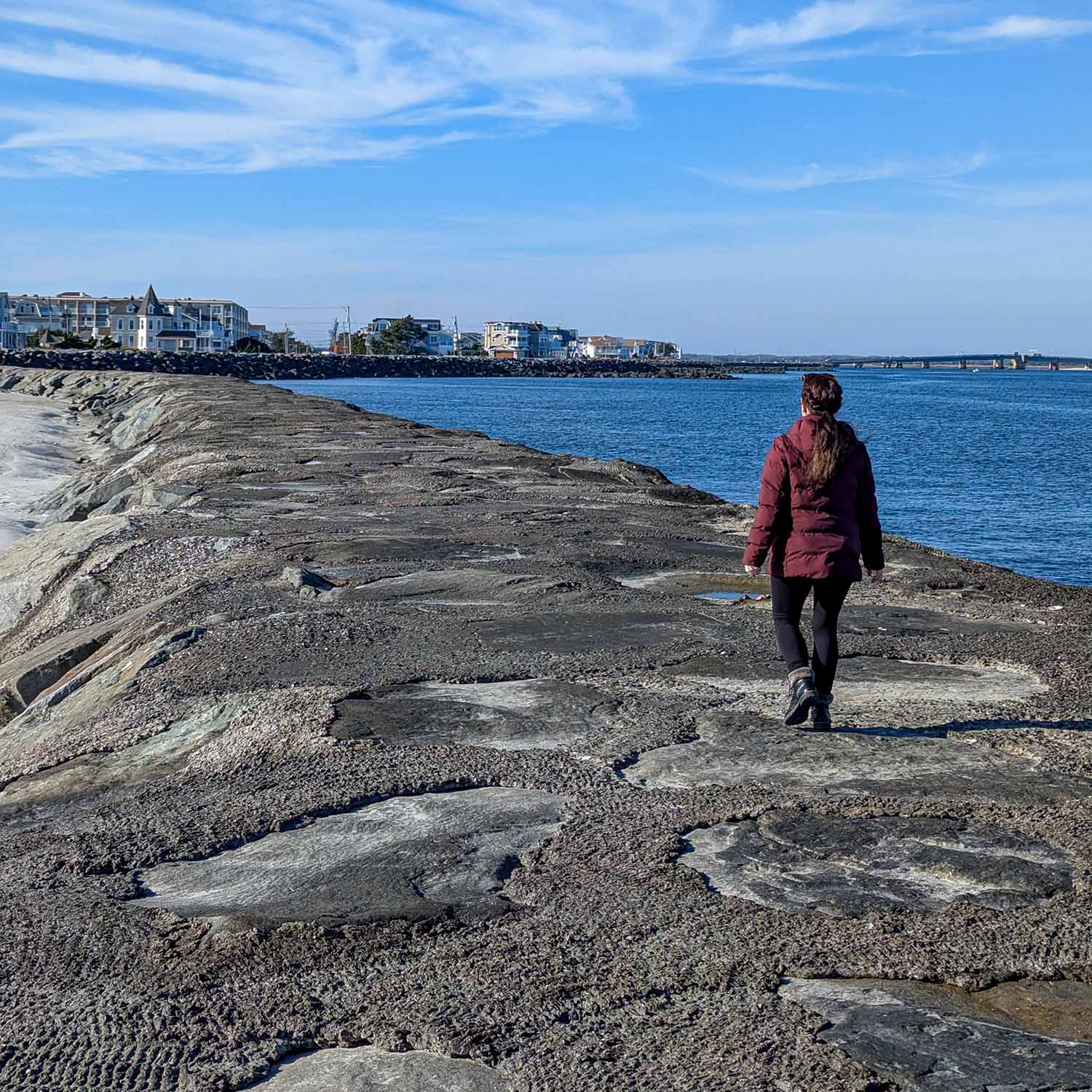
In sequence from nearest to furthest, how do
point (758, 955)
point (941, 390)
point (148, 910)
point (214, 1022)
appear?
point (214, 1022) → point (758, 955) → point (148, 910) → point (941, 390)

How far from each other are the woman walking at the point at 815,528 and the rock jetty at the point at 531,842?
0.30m

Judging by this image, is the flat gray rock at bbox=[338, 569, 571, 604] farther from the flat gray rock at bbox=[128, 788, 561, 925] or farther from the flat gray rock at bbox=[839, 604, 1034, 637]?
the flat gray rock at bbox=[128, 788, 561, 925]

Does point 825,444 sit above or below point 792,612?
above

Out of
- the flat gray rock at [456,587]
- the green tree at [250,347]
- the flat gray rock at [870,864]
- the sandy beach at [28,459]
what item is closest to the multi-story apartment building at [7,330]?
the green tree at [250,347]

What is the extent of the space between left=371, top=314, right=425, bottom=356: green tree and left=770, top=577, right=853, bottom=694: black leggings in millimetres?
160371

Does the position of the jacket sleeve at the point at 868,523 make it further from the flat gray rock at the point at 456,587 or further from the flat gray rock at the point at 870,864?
the flat gray rock at the point at 456,587

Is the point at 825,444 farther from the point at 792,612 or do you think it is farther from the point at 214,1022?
the point at 214,1022

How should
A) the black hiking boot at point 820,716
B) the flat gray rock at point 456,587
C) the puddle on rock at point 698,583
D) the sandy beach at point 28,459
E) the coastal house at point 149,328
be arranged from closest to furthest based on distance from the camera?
the black hiking boot at point 820,716 < the flat gray rock at point 456,587 < the puddle on rock at point 698,583 < the sandy beach at point 28,459 < the coastal house at point 149,328

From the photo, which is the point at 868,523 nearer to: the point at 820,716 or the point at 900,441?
the point at 820,716

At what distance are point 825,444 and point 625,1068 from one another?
3132mm

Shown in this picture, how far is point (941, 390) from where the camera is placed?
425 ft

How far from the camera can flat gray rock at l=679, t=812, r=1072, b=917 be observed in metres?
3.78

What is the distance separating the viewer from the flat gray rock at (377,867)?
3.71 metres

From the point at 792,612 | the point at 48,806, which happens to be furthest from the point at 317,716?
the point at 792,612
